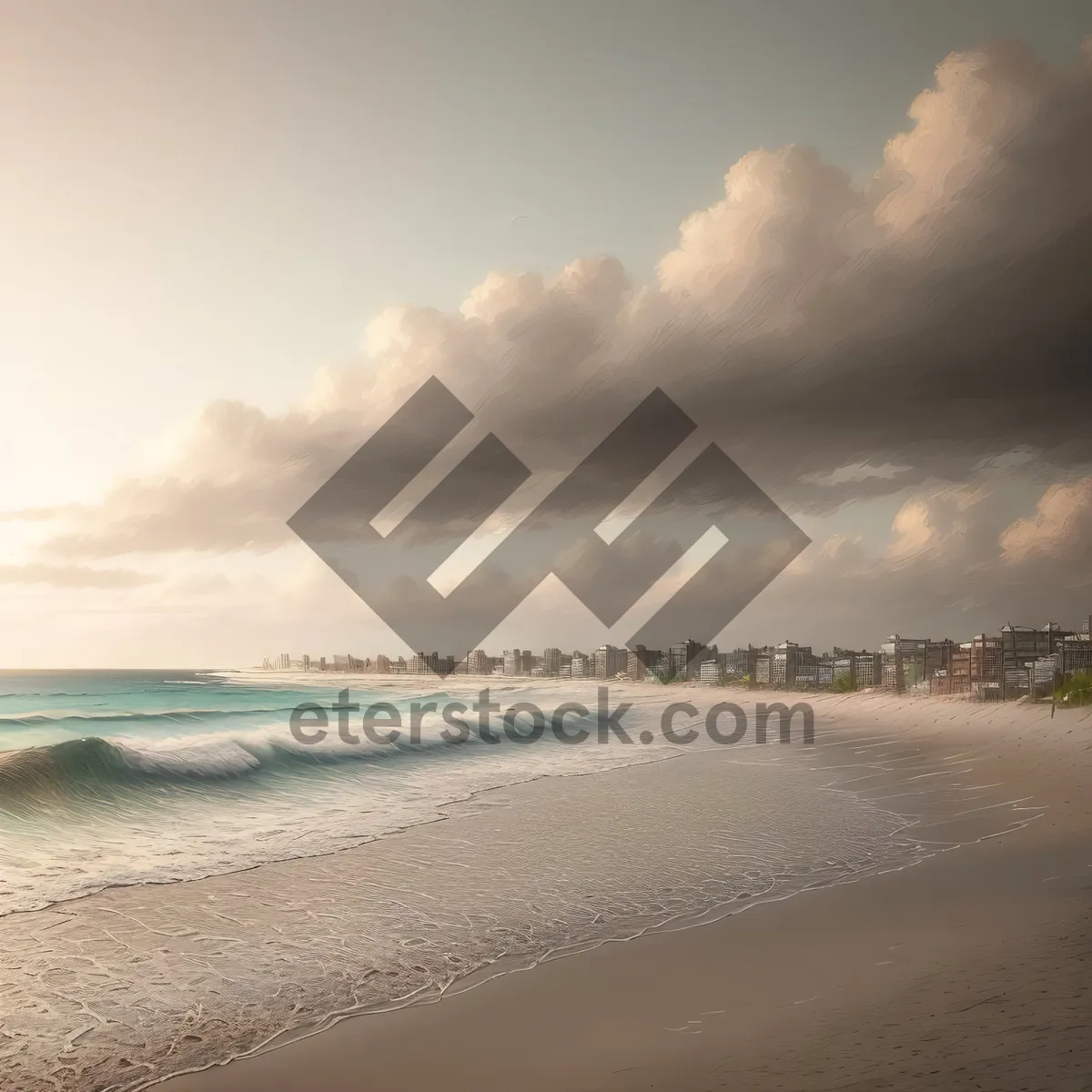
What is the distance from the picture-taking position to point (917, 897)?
6.93 meters

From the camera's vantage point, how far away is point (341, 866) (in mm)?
8688

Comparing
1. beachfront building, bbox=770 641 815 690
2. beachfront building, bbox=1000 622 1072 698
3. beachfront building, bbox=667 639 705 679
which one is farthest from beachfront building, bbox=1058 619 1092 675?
beachfront building, bbox=667 639 705 679

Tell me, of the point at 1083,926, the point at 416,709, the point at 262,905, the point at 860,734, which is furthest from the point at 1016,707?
the point at 262,905

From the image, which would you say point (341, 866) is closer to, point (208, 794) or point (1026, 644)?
point (208, 794)

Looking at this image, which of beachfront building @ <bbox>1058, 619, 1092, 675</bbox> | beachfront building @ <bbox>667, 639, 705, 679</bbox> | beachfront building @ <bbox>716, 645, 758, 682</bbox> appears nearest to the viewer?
beachfront building @ <bbox>1058, 619, 1092, 675</bbox>

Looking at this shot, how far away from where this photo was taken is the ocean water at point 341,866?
4.90m

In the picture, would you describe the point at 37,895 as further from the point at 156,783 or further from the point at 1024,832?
the point at 1024,832

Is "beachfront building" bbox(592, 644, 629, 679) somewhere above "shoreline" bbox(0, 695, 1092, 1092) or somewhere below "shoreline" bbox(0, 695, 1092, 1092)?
below

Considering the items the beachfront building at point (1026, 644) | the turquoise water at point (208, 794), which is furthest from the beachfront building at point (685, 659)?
the turquoise water at point (208, 794)

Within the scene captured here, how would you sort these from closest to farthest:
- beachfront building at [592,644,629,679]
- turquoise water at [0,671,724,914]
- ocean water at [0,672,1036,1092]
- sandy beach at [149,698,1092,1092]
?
1. sandy beach at [149,698,1092,1092]
2. ocean water at [0,672,1036,1092]
3. turquoise water at [0,671,724,914]
4. beachfront building at [592,644,629,679]

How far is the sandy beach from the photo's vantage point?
12.2 ft

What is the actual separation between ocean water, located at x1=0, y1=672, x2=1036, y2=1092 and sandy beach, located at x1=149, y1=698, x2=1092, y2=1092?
0.43 meters

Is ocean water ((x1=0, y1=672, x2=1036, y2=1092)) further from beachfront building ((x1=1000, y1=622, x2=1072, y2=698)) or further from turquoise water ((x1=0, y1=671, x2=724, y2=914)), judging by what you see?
beachfront building ((x1=1000, y1=622, x2=1072, y2=698))

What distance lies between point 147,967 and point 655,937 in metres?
3.98
